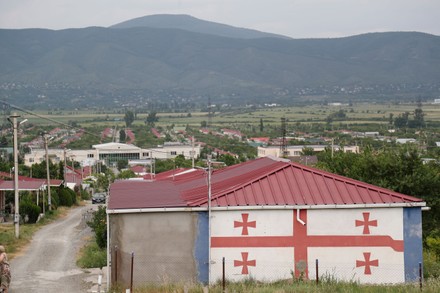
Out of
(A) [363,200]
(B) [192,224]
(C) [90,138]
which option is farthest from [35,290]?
(C) [90,138]

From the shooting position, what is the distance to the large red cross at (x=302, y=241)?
18500mm

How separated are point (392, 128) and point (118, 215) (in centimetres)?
14140

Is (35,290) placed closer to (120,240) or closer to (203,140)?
(120,240)

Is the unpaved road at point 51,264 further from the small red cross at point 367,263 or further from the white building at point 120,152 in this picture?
the white building at point 120,152

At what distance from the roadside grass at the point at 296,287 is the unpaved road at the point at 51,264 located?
7.70ft

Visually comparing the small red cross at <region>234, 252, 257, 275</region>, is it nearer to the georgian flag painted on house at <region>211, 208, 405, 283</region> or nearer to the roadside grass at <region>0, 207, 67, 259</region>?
the georgian flag painted on house at <region>211, 208, 405, 283</region>

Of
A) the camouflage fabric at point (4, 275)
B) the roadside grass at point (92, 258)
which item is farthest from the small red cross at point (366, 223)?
the camouflage fabric at point (4, 275)

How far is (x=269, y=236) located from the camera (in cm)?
1856

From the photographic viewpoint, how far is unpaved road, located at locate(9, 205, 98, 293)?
19500 mm

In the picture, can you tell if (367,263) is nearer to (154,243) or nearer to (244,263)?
(244,263)

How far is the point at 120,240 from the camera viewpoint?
59.9ft

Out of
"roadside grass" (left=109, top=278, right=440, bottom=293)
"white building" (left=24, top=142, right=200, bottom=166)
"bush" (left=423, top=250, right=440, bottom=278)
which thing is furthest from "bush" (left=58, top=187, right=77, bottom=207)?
"white building" (left=24, top=142, right=200, bottom=166)

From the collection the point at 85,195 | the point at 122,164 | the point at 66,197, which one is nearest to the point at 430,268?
the point at 66,197

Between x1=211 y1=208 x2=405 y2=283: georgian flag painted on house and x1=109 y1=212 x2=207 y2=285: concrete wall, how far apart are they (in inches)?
23.3
